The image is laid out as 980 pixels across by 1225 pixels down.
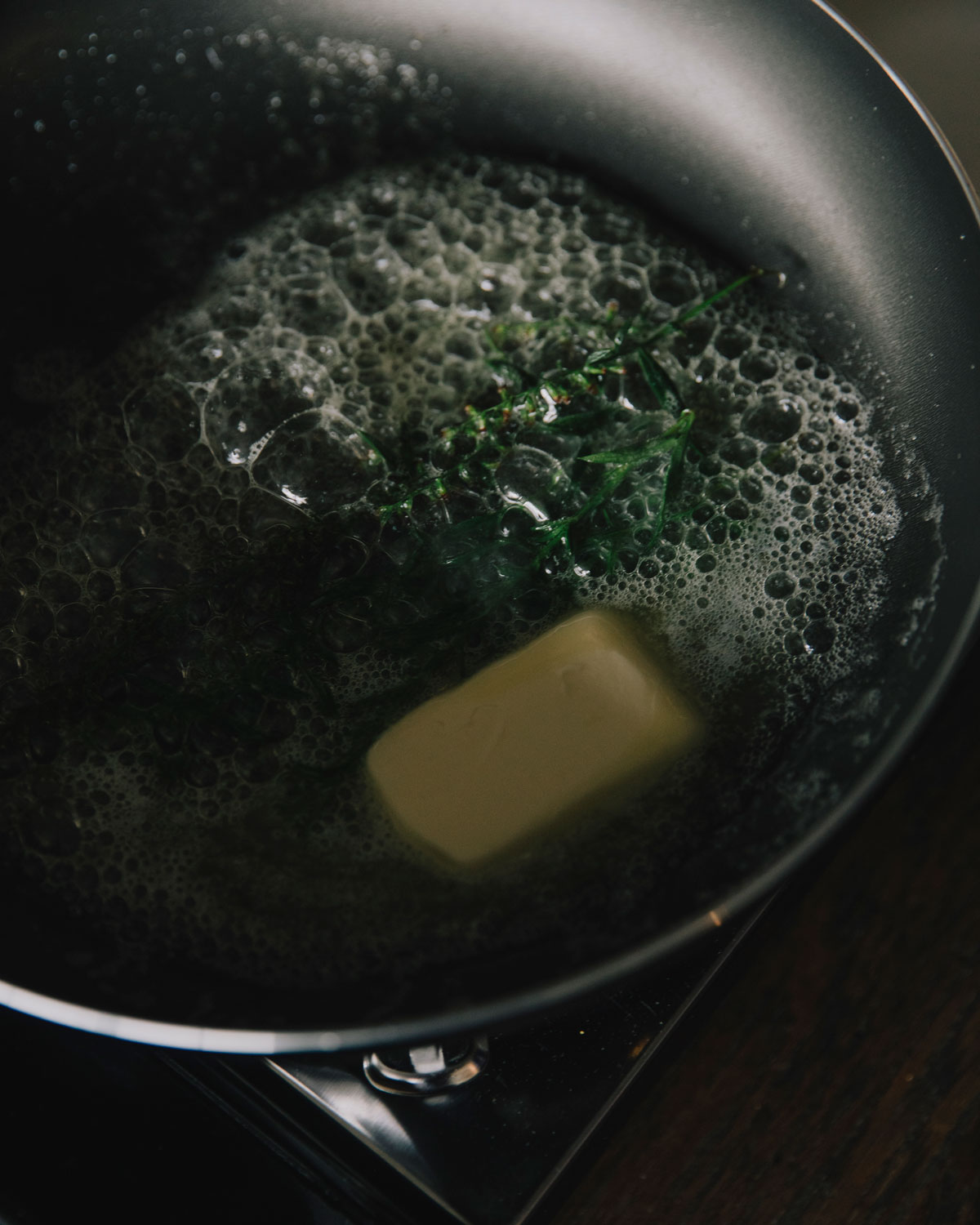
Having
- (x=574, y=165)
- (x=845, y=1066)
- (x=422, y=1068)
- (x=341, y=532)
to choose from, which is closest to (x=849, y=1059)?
(x=845, y=1066)

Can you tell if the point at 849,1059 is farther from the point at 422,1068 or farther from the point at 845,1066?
the point at 422,1068

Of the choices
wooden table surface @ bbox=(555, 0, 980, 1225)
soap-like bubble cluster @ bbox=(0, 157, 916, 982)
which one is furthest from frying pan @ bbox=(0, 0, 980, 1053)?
wooden table surface @ bbox=(555, 0, 980, 1225)

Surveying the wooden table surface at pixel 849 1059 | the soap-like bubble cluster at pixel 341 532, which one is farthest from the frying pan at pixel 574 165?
the wooden table surface at pixel 849 1059

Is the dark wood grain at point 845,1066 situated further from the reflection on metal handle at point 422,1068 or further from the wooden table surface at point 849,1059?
the reflection on metal handle at point 422,1068

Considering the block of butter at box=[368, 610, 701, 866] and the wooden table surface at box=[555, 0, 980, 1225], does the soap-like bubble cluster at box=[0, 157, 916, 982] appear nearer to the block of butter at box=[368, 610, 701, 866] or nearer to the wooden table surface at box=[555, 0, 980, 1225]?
the block of butter at box=[368, 610, 701, 866]

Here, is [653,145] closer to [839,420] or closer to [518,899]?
[839,420]

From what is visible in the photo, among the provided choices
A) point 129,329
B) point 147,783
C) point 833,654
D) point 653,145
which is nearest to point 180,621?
point 147,783

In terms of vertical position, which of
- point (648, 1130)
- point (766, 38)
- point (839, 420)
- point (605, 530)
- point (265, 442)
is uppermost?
point (766, 38)
